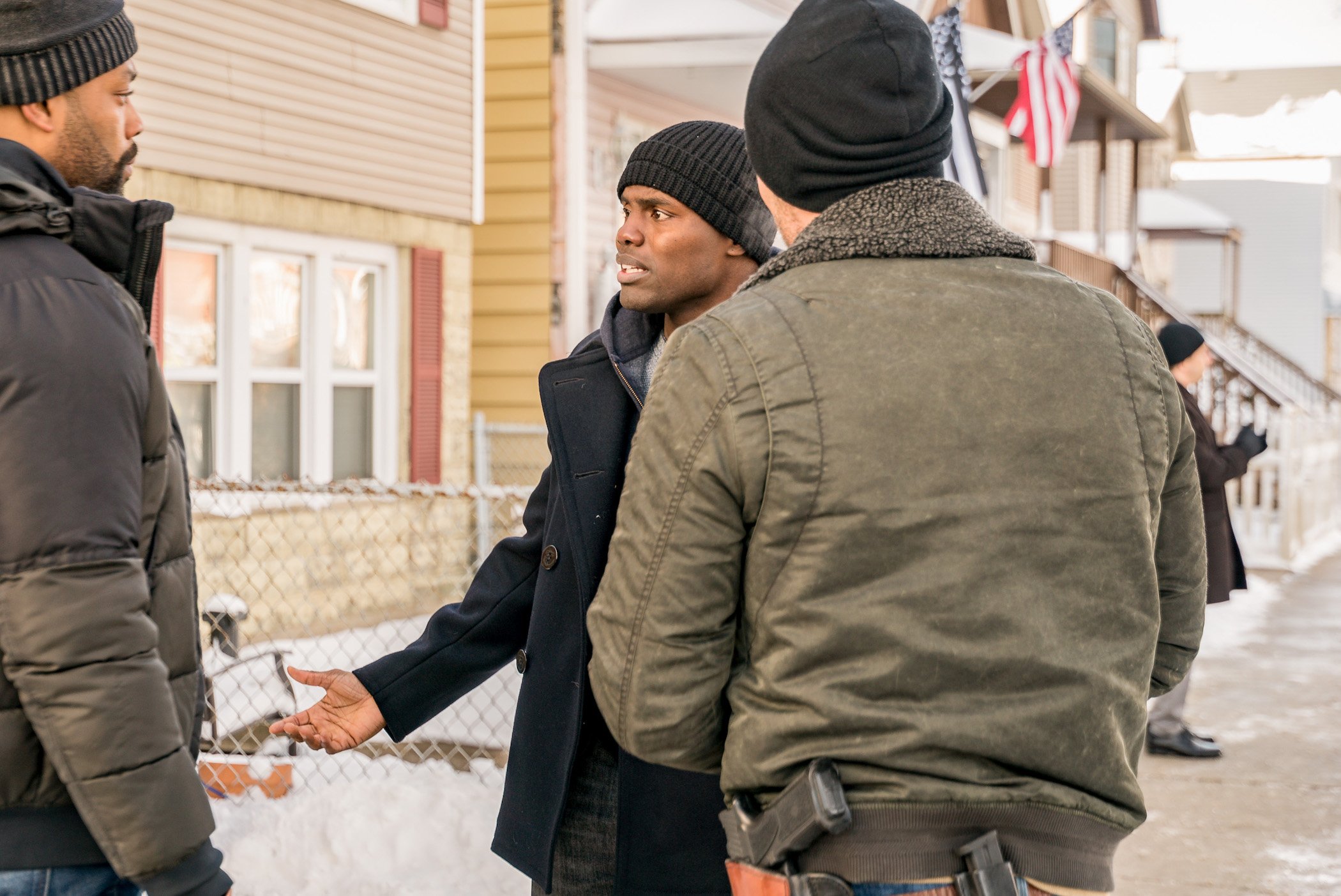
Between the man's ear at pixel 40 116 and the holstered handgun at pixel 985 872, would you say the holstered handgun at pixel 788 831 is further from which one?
the man's ear at pixel 40 116

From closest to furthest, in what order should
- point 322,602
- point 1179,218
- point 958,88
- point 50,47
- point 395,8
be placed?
point 50,47, point 322,602, point 395,8, point 958,88, point 1179,218

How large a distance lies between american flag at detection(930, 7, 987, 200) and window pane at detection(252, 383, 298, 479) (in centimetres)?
474

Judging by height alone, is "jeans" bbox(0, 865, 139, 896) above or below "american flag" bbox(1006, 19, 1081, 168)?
below

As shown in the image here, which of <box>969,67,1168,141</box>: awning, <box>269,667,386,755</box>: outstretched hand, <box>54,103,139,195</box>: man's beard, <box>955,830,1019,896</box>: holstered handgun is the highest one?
<box>969,67,1168,141</box>: awning

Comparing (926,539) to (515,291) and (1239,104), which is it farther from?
(1239,104)

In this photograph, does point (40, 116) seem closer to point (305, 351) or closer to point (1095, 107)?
point (305, 351)

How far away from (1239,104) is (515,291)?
38.4m

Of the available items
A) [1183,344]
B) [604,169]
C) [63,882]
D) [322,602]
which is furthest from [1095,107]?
[63,882]

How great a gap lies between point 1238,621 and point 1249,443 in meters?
3.25

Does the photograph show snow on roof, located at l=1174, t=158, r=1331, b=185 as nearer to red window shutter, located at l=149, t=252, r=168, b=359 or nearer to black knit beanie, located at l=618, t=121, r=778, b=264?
red window shutter, located at l=149, t=252, r=168, b=359

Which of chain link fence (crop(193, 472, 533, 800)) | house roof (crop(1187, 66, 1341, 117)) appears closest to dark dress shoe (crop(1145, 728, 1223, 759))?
chain link fence (crop(193, 472, 533, 800))

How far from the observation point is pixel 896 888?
1.60 metres

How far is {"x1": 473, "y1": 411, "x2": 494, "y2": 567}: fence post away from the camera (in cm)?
1024

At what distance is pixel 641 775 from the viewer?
2.44m
